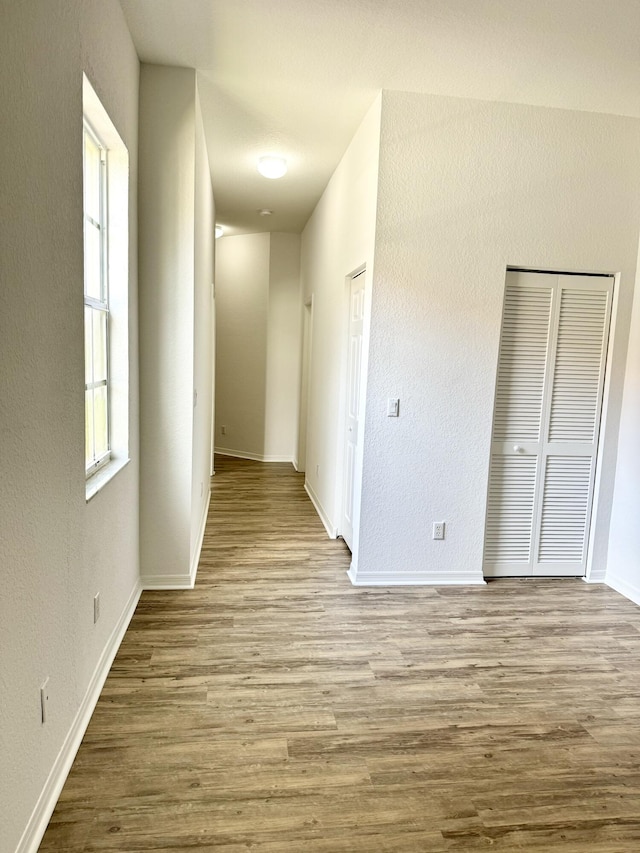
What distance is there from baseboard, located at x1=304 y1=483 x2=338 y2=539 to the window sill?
200 centimetres

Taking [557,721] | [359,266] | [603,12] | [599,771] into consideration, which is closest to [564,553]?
[557,721]

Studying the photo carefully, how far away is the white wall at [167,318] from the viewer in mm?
2943

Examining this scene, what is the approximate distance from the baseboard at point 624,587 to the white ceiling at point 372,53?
280 cm

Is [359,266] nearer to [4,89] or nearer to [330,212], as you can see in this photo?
[330,212]

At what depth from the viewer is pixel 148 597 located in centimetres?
311

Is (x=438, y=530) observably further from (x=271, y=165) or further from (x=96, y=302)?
(x=271, y=165)

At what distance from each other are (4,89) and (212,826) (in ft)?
6.56

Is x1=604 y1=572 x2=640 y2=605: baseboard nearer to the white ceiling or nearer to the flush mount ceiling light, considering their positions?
the white ceiling

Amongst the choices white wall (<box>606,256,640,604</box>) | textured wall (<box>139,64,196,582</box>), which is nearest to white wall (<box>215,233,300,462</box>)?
textured wall (<box>139,64,196,582</box>)

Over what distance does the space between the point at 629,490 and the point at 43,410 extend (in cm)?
333

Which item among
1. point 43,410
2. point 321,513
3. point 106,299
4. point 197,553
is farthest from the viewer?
point 321,513

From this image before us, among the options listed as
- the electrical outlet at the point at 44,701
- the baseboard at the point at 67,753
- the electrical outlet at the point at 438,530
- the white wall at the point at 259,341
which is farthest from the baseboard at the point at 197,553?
the white wall at the point at 259,341

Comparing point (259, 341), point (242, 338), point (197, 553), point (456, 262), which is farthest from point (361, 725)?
point (242, 338)

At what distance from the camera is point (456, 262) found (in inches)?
128
